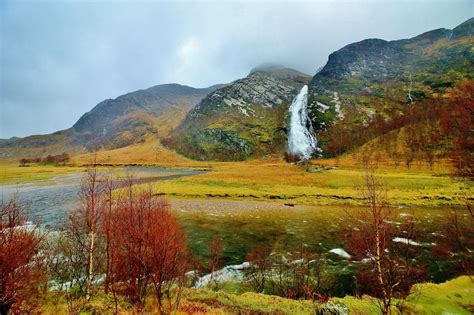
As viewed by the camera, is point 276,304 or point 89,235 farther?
point 89,235

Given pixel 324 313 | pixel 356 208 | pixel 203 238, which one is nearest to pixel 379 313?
pixel 324 313

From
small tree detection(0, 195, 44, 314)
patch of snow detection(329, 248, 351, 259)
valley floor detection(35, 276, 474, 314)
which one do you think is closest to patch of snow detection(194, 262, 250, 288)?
valley floor detection(35, 276, 474, 314)

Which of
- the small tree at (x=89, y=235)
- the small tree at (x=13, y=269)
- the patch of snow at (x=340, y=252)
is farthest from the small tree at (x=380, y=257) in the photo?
the small tree at (x=13, y=269)

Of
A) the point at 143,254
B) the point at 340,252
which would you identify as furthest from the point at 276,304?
the point at 340,252

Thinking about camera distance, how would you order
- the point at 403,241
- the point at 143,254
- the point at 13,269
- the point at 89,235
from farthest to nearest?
the point at 403,241, the point at 89,235, the point at 143,254, the point at 13,269

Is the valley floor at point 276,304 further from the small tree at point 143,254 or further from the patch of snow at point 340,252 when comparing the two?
the patch of snow at point 340,252

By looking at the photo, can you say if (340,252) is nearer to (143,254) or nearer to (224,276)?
(224,276)

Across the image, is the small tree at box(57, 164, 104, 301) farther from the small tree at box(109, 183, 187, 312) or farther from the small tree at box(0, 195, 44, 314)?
the small tree at box(0, 195, 44, 314)

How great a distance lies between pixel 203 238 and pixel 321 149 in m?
176

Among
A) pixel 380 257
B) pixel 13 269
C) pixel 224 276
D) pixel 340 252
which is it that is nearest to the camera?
pixel 13 269

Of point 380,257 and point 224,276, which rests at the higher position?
point 380,257

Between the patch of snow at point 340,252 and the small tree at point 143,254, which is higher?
the small tree at point 143,254

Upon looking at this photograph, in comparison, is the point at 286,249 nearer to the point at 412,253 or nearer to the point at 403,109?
the point at 412,253

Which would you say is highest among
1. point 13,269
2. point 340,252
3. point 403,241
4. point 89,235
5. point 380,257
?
point 13,269
